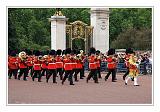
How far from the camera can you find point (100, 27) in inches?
910

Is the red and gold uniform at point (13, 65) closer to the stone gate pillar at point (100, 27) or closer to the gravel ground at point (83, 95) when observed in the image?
the gravel ground at point (83, 95)

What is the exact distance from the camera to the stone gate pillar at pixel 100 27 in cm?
2298

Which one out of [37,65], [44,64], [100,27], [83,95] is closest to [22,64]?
[37,65]

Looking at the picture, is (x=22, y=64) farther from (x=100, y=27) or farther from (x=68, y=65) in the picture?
(x=100, y=27)

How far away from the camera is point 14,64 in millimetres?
18828

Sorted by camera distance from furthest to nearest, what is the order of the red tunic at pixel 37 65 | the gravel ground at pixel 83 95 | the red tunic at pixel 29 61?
the red tunic at pixel 29 61 < the red tunic at pixel 37 65 < the gravel ground at pixel 83 95

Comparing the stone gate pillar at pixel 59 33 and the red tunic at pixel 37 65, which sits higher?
the stone gate pillar at pixel 59 33

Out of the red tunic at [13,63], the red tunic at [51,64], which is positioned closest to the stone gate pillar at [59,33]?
the red tunic at [13,63]

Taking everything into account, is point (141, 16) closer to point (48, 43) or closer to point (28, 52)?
point (48, 43)

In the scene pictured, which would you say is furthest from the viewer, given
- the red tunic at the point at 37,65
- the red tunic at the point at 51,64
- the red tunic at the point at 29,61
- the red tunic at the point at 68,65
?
the red tunic at the point at 29,61
